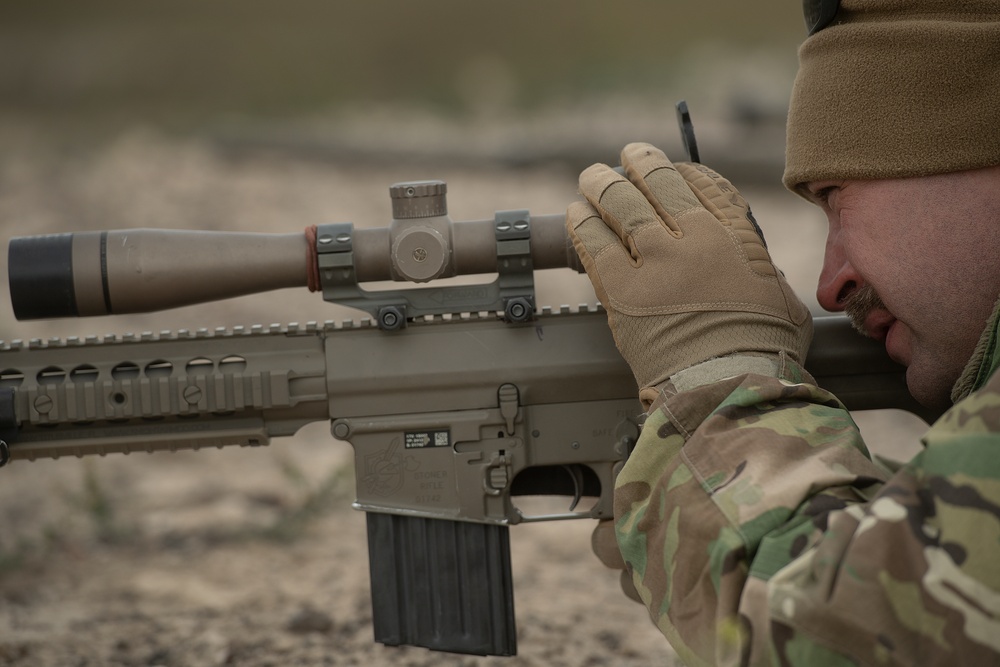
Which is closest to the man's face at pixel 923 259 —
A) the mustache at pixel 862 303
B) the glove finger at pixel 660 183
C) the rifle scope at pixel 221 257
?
the mustache at pixel 862 303

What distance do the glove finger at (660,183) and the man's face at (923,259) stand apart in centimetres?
26

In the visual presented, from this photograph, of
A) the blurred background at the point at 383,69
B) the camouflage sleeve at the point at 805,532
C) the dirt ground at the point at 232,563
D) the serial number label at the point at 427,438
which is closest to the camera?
the camouflage sleeve at the point at 805,532

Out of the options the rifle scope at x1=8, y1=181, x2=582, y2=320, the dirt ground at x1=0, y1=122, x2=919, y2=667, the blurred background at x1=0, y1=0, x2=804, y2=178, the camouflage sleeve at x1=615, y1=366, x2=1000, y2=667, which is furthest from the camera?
the blurred background at x1=0, y1=0, x2=804, y2=178

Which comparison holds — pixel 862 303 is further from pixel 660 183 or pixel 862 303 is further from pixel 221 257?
pixel 221 257

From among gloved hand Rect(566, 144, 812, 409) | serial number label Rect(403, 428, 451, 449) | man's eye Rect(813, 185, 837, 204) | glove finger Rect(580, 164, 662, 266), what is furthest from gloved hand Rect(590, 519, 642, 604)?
man's eye Rect(813, 185, 837, 204)

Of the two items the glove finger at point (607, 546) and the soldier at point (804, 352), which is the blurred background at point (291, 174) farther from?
the soldier at point (804, 352)

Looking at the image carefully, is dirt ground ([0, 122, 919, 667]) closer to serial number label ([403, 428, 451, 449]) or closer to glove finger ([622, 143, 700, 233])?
serial number label ([403, 428, 451, 449])

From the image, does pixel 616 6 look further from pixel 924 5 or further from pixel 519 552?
pixel 924 5

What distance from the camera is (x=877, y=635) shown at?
1449mm

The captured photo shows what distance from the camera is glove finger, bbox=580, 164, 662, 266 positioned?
7.12ft

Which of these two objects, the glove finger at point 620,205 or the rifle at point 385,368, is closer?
the glove finger at point 620,205

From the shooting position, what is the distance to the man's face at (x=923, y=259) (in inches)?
75.7

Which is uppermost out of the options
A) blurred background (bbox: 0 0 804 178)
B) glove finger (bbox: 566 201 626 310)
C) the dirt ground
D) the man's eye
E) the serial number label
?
blurred background (bbox: 0 0 804 178)

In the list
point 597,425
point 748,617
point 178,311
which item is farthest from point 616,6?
point 748,617
